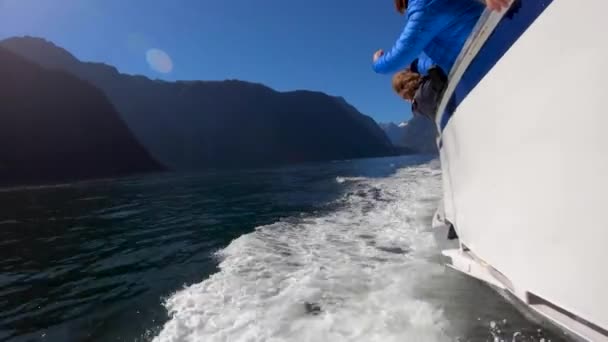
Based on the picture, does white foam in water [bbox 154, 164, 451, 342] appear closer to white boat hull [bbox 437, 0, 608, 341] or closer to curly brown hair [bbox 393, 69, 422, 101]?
white boat hull [bbox 437, 0, 608, 341]

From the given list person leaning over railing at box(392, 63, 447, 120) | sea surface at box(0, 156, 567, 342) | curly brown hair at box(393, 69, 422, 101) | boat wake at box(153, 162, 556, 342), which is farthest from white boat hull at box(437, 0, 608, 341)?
sea surface at box(0, 156, 567, 342)

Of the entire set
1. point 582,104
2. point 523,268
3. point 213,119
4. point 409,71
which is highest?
point 213,119

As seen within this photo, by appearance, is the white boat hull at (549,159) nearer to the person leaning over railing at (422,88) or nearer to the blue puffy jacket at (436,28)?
the blue puffy jacket at (436,28)

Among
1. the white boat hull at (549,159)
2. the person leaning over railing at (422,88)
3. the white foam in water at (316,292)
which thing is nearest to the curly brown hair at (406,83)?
the person leaning over railing at (422,88)

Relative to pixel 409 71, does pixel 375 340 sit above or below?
below

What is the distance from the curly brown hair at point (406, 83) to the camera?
10.8ft

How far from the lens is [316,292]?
4.01 metres

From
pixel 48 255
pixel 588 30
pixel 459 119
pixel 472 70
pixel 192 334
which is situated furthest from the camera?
pixel 48 255

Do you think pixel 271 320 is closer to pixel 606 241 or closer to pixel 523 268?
pixel 523 268

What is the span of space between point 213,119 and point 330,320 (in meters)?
134

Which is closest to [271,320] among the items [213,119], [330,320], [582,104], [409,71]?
[330,320]

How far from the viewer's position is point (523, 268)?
1.93m

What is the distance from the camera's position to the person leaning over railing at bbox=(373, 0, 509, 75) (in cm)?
216

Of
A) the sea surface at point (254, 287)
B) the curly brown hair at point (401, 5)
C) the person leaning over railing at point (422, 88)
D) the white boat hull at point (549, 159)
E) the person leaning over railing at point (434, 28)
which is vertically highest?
the curly brown hair at point (401, 5)
